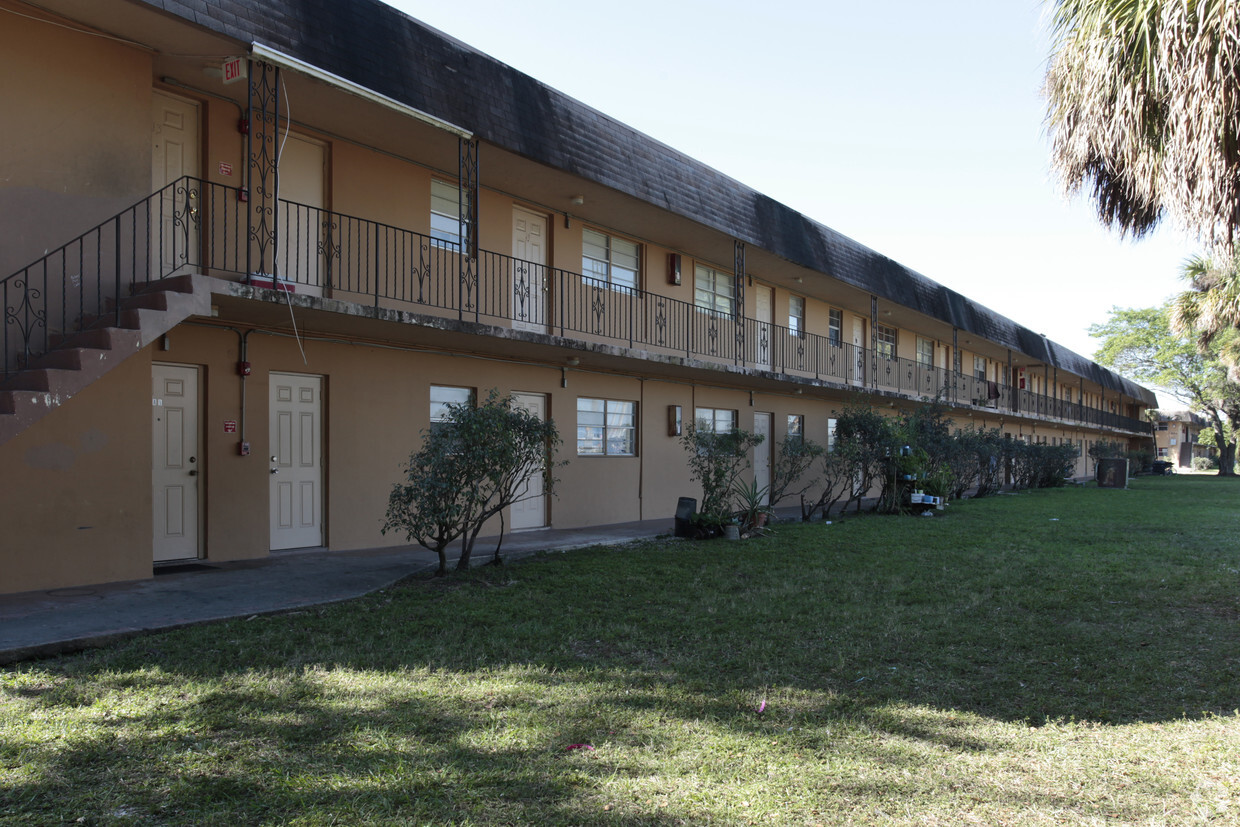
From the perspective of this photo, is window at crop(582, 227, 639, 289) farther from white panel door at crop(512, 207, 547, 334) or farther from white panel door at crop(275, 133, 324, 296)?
white panel door at crop(275, 133, 324, 296)

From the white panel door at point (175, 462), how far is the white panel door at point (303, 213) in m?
1.78

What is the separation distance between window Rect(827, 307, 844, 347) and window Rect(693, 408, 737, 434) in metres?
5.74

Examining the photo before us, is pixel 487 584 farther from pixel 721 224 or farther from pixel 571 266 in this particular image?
pixel 721 224

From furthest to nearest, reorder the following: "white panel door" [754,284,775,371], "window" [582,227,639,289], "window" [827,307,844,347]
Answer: "window" [827,307,844,347] < "white panel door" [754,284,775,371] < "window" [582,227,639,289]

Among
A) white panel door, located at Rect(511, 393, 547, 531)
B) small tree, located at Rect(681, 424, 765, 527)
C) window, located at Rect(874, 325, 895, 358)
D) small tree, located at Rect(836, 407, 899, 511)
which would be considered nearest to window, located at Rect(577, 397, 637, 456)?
white panel door, located at Rect(511, 393, 547, 531)

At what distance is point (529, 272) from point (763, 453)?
842 cm

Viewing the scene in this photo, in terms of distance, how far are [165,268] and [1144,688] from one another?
9.60 m

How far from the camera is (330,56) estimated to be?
8625 millimetres

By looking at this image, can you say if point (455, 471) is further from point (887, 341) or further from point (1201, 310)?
point (1201, 310)

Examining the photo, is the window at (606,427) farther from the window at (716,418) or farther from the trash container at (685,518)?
the trash container at (685,518)

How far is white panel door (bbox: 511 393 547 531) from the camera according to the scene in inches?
508

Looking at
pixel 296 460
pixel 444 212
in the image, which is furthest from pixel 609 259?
pixel 296 460

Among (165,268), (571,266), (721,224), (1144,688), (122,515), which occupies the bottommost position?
(1144,688)

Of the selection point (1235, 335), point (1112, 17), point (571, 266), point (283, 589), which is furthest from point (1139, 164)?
point (1235, 335)
